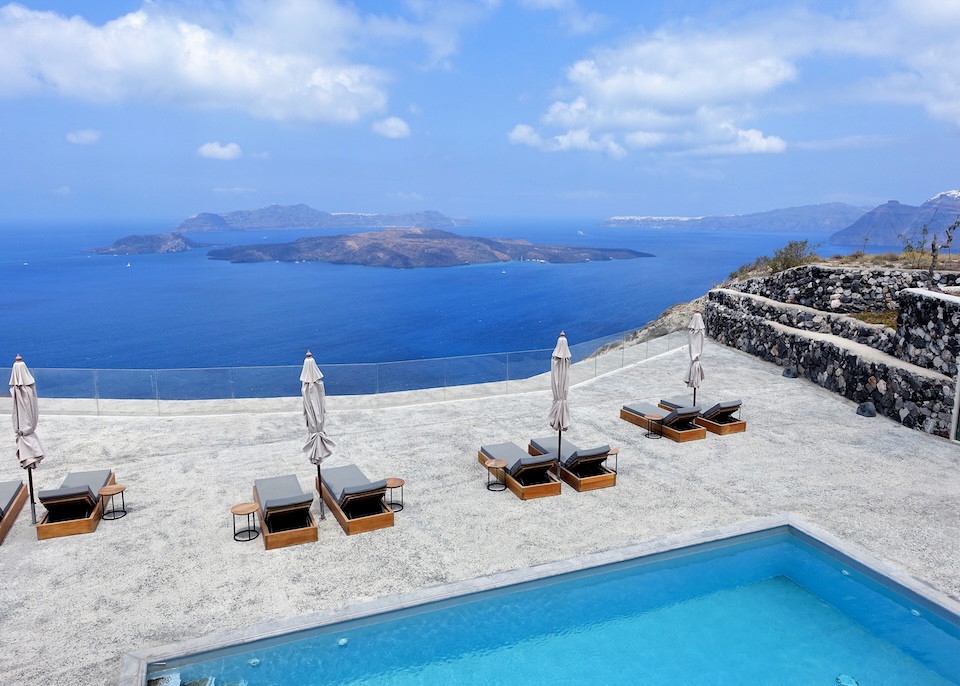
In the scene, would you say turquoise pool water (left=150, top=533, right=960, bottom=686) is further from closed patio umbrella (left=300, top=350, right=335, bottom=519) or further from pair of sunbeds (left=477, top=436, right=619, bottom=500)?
closed patio umbrella (left=300, top=350, right=335, bottom=519)

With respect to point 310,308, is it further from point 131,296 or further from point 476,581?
point 476,581

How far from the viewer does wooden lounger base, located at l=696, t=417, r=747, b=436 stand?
1467 centimetres

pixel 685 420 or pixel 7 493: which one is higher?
pixel 7 493

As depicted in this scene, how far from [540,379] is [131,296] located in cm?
13492

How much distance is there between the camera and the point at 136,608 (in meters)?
8.00

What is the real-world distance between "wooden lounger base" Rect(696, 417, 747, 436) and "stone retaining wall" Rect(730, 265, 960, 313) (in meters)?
8.96

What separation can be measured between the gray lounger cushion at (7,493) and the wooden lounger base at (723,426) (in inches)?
530

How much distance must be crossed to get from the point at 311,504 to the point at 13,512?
469cm

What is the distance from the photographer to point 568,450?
1215 cm

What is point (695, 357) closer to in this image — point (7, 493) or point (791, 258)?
point (7, 493)

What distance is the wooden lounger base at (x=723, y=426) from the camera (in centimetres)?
1467

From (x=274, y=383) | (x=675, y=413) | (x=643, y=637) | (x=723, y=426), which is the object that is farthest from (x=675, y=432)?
(x=274, y=383)

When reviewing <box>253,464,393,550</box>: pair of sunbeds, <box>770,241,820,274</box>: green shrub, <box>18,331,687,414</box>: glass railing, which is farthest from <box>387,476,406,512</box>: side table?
<box>770,241,820,274</box>: green shrub

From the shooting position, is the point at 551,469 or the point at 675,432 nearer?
the point at 551,469
